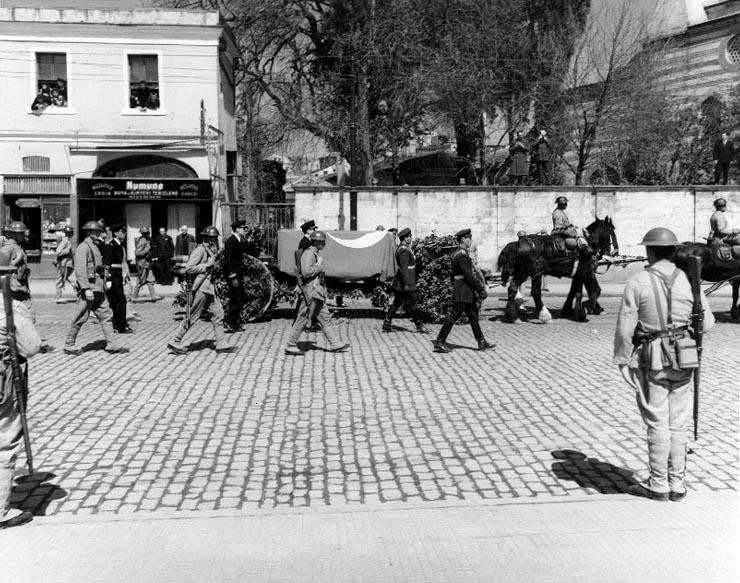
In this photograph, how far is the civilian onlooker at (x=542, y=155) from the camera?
81.6 ft

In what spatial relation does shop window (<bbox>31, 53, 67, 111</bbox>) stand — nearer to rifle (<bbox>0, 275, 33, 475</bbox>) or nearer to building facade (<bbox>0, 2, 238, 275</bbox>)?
building facade (<bbox>0, 2, 238, 275</bbox>)

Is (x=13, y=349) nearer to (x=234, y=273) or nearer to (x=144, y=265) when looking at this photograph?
(x=234, y=273)

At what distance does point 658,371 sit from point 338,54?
27408 millimetres

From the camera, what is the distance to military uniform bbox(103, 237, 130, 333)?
1288cm

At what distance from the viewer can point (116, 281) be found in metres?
13.1

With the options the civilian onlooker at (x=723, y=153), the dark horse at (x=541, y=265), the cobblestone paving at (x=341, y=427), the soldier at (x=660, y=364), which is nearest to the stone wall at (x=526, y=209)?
the civilian onlooker at (x=723, y=153)

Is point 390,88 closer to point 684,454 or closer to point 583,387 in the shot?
point 583,387

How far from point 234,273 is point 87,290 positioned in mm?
2893

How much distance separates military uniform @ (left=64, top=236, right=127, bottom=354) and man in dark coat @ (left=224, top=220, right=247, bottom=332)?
2.53 metres

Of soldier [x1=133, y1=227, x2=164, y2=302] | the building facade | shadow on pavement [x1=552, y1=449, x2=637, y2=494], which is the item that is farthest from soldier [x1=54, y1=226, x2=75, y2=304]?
shadow on pavement [x1=552, y1=449, x2=637, y2=494]

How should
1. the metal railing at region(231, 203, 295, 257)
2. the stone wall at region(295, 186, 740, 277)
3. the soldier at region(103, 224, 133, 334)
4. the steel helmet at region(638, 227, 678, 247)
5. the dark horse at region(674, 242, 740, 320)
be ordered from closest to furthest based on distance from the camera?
the steel helmet at region(638, 227, 678, 247) → the soldier at region(103, 224, 133, 334) → the dark horse at region(674, 242, 740, 320) → the metal railing at region(231, 203, 295, 257) → the stone wall at region(295, 186, 740, 277)

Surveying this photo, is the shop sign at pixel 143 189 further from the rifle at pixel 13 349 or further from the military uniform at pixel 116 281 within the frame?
the rifle at pixel 13 349

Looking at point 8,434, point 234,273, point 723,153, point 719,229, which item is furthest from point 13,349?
point 723,153

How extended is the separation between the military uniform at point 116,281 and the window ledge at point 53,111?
14.2 metres
